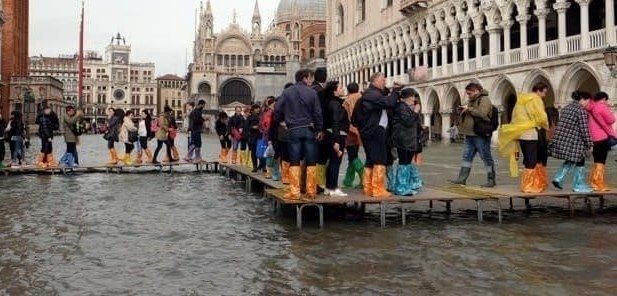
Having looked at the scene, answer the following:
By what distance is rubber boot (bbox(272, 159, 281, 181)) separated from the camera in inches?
471

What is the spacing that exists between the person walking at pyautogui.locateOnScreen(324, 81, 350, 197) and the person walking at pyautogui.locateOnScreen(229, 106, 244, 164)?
742 cm

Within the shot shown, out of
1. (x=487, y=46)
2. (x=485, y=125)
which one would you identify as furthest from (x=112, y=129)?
(x=487, y=46)

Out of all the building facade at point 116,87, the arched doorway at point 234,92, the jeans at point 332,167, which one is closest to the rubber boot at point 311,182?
the jeans at point 332,167

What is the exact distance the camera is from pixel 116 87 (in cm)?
16300

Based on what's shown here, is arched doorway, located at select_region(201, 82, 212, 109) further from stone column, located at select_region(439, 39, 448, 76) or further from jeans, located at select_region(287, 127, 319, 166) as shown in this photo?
jeans, located at select_region(287, 127, 319, 166)

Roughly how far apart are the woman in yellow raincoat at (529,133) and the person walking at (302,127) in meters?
3.03

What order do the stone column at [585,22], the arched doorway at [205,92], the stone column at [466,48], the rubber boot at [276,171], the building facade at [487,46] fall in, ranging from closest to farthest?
the rubber boot at [276,171], the stone column at [585,22], the building facade at [487,46], the stone column at [466,48], the arched doorway at [205,92]

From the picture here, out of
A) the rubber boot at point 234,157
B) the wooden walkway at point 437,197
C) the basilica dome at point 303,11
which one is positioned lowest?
the wooden walkway at point 437,197

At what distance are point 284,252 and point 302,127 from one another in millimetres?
2259

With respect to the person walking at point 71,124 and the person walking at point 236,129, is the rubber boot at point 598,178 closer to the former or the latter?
the person walking at point 236,129

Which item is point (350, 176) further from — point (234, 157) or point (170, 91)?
point (170, 91)

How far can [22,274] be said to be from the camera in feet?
18.6

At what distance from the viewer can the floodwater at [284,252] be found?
5.27 metres

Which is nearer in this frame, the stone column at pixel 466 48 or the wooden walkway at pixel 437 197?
the wooden walkway at pixel 437 197
